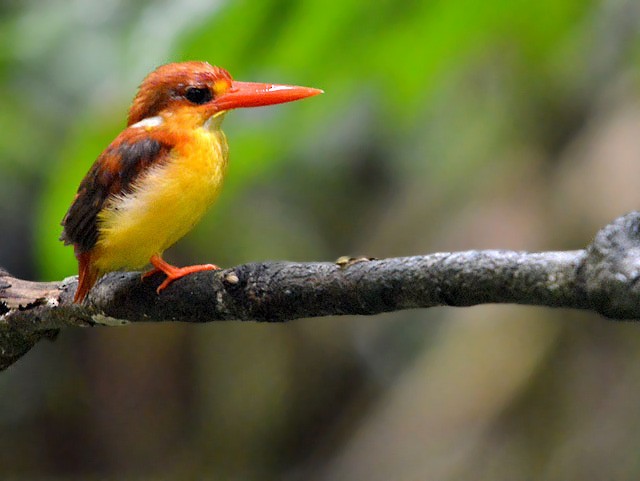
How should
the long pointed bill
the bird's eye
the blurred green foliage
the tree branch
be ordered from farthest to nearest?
1. the bird's eye
2. the blurred green foliage
3. the long pointed bill
4. the tree branch

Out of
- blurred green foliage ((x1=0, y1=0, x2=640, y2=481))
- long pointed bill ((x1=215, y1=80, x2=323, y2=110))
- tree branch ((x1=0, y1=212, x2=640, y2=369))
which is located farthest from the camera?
blurred green foliage ((x1=0, y1=0, x2=640, y2=481))

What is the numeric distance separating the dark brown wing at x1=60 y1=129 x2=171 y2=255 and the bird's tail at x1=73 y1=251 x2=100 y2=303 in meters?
0.02

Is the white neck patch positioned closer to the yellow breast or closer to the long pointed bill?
the yellow breast

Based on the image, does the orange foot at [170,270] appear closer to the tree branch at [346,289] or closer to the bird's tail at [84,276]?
the tree branch at [346,289]

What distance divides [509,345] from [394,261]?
7.47ft

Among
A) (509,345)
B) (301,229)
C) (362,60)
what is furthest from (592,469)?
(301,229)

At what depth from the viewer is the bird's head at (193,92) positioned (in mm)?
2137

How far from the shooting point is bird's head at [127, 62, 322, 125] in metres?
2.14

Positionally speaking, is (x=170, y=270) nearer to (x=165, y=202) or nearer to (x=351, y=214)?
(x=165, y=202)

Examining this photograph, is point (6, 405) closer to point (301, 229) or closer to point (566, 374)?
point (301, 229)

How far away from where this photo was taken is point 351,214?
5453mm

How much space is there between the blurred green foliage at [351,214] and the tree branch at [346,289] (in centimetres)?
23

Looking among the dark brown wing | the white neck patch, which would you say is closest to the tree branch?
the dark brown wing

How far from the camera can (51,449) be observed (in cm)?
541
